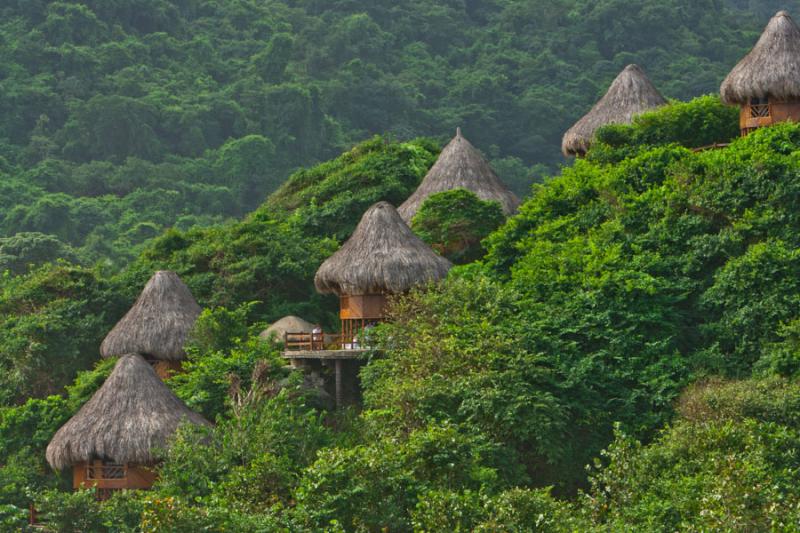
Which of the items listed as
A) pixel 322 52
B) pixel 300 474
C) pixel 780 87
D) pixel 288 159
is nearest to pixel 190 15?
pixel 322 52

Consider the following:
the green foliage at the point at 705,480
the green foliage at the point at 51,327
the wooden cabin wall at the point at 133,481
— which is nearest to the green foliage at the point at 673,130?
the green foliage at the point at 705,480

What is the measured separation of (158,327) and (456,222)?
612cm

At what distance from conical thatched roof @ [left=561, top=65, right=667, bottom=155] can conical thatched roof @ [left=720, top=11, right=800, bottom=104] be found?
9.92 feet

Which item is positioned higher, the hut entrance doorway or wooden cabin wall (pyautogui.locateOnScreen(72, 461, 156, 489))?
the hut entrance doorway

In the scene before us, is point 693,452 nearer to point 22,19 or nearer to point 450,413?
point 450,413

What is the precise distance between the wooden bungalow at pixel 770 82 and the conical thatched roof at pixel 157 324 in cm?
1081

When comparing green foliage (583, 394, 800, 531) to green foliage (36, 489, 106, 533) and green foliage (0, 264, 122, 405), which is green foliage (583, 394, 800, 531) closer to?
green foliage (36, 489, 106, 533)

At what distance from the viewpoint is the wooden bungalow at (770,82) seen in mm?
29141

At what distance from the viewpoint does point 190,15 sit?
78.3 metres

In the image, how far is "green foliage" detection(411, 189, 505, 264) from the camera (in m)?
31.9

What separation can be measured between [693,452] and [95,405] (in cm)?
1055

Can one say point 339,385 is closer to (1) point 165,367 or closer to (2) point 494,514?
(1) point 165,367

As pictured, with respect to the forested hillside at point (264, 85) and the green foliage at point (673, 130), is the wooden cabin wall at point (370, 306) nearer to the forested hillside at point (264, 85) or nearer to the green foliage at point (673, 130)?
the green foliage at point (673, 130)

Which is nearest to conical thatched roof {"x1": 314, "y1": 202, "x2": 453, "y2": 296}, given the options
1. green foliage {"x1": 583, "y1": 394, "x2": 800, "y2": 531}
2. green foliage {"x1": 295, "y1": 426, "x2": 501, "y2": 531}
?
green foliage {"x1": 295, "y1": 426, "x2": 501, "y2": 531}
